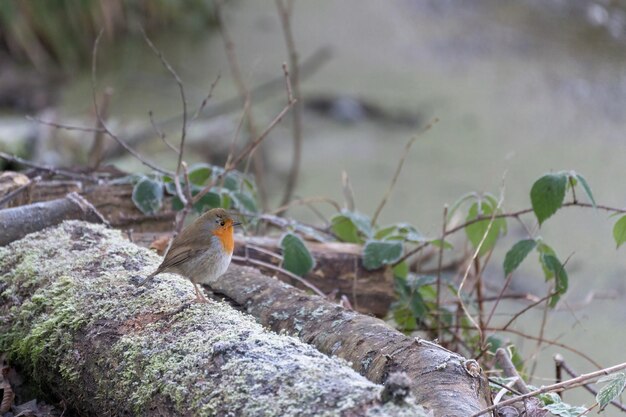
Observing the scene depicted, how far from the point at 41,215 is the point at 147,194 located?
43 cm

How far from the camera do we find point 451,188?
5.79 m

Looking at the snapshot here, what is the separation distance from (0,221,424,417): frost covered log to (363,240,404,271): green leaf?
2.41 ft

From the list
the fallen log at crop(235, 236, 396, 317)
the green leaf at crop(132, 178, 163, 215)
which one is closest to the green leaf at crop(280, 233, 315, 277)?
the fallen log at crop(235, 236, 396, 317)

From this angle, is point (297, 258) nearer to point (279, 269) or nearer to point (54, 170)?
point (279, 269)

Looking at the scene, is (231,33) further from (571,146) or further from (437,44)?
(571,146)

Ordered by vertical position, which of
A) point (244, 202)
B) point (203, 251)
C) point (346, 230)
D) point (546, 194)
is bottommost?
point (346, 230)

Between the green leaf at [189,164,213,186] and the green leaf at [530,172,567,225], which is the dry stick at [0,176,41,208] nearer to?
the green leaf at [189,164,213,186]

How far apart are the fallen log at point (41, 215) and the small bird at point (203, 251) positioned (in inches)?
17.2

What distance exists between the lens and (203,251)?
222 centimetres

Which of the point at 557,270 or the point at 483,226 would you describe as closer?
the point at 557,270

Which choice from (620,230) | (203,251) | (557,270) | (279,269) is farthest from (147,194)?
(620,230)

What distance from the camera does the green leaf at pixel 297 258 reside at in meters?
2.67

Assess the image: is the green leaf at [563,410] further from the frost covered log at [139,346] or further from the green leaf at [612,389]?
the frost covered log at [139,346]

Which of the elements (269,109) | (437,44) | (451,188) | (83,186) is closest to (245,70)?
(269,109)
